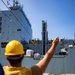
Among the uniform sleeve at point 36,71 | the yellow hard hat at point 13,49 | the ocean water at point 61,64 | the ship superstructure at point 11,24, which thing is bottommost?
the ocean water at point 61,64

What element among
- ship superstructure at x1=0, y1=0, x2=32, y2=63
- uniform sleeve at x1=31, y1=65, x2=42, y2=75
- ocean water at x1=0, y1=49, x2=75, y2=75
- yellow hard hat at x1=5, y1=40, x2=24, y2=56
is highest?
ship superstructure at x1=0, y1=0, x2=32, y2=63

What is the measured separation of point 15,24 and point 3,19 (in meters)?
3.71

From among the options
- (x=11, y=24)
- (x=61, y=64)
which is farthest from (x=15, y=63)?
(x=11, y=24)

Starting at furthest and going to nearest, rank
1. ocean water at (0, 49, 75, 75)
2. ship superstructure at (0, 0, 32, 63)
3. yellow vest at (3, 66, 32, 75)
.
→ ship superstructure at (0, 0, 32, 63) → ocean water at (0, 49, 75, 75) → yellow vest at (3, 66, 32, 75)

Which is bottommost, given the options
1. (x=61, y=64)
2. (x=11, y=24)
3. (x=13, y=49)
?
(x=61, y=64)

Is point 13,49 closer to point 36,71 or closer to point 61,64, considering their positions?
point 36,71

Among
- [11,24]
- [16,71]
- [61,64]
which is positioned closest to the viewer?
[16,71]

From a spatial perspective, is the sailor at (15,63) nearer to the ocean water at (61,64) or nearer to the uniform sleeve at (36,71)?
the uniform sleeve at (36,71)

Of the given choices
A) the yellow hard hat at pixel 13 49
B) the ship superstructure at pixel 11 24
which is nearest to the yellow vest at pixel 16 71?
the yellow hard hat at pixel 13 49


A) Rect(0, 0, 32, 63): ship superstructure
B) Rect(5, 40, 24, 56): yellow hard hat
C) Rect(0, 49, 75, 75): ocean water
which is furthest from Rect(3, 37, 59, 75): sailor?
Rect(0, 0, 32, 63): ship superstructure

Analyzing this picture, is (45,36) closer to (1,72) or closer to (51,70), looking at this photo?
(51,70)

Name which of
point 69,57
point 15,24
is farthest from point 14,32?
point 69,57

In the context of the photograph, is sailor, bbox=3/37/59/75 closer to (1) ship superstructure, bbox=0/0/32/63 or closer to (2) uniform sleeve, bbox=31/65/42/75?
(2) uniform sleeve, bbox=31/65/42/75

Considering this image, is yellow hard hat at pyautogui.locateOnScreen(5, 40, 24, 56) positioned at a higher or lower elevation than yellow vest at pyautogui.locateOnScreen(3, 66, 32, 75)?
higher
